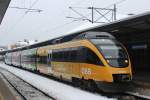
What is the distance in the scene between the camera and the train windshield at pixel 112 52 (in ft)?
60.2

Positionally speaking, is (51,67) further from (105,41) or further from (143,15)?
(143,15)

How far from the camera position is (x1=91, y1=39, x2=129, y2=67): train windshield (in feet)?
→ 60.2

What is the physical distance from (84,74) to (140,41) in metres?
7.05

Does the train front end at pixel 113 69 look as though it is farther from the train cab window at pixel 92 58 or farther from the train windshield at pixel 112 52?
the train cab window at pixel 92 58

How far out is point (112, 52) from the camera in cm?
1880

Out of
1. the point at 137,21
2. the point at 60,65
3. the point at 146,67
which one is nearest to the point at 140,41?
the point at 146,67

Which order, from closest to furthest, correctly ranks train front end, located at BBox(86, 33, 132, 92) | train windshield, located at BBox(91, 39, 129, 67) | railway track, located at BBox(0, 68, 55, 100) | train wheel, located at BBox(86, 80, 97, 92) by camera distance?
train front end, located at BBox(86, 33, 132, 92) → railway track, located at BBox(0, 68, 55, 100) → train windshield, located at BBox(91, 39, 129, 67) → train wheel, located at BBox(86, 80, 97, 92)

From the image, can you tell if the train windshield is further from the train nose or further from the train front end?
the train nose

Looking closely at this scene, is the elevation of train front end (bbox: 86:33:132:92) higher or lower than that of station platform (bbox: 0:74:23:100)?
higher

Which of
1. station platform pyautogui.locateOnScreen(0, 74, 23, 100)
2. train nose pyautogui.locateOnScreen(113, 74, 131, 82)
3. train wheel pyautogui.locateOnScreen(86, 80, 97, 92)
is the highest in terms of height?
train nose pyautogui.locateOnScreen(113, 74, 131, 82)

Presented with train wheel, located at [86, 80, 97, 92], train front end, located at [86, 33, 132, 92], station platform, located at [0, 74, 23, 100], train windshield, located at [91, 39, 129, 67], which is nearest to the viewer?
station platform, located at [0, 74, 23, 100]

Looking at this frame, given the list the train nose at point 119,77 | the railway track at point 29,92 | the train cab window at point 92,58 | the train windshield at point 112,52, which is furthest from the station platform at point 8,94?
the train windshield at point 112,52

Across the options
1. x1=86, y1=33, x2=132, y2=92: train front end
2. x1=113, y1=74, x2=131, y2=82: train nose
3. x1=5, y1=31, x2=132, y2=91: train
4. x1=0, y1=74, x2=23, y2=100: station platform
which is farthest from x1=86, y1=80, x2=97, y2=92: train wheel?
x1=0, y1=74, x2=23, y2=100: station platform

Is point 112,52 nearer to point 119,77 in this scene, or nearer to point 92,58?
point 92,58
